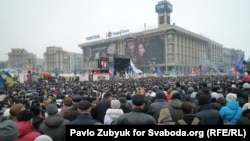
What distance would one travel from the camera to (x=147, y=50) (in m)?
88.7

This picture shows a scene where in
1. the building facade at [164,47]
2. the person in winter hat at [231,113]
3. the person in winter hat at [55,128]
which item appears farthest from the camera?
the building facade at [164,47]

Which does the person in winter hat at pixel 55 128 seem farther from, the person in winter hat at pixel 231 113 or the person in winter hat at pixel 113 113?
the person in winter hat at pixel 231 113

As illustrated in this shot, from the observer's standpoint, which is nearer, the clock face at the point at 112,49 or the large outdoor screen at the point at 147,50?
the large outdoor screen at the point at 147,50

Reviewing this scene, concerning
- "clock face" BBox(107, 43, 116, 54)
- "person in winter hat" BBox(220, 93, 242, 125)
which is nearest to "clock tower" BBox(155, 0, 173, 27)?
"clock face" BBox(107, 43, 116, 54)

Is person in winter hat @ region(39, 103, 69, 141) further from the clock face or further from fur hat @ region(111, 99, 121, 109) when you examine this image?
the clock face

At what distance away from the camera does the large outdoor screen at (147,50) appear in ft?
280

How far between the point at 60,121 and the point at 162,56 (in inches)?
3243

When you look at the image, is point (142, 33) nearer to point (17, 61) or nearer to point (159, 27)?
point (159, 27)

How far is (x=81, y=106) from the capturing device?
3896 mm

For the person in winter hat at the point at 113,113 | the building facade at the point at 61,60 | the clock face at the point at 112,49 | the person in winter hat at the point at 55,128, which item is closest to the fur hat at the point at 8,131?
the person in winter hat at the point at 55,128

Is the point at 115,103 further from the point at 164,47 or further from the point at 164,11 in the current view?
the point at 164,11

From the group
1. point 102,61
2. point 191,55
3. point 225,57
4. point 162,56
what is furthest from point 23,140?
point 225,57

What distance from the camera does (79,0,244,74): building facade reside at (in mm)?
84312

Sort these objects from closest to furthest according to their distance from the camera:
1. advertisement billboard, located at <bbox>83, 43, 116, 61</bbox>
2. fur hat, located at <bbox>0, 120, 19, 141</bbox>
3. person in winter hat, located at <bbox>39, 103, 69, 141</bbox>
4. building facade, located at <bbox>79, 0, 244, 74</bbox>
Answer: fur hat, located at <bbox>0, 120, 19, 141</bbox> < person in winter hat, located at <bbox>39, 103, 69, 141</bbox> < building facade, located at <bbox>79, 0, 244, 74</bbox> < advertisement billboard, located at <bbox>83, 43, 116, 61</bbox>
